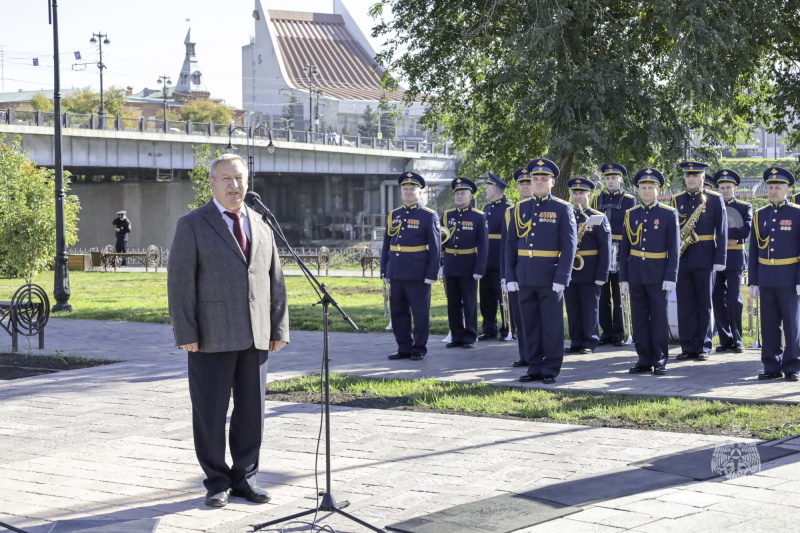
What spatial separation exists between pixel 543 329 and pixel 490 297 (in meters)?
3.97

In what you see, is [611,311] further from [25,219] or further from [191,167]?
[191,167]

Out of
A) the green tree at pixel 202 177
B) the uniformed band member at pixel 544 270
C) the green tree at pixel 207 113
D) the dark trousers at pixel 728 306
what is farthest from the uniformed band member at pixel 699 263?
the green tree at pixel 207 113

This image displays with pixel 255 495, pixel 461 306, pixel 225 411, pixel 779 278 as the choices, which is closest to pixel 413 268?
pixel 461 306

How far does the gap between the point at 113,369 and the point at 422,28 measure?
11.8 meters

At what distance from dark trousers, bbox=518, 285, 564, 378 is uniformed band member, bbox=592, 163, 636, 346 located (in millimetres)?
3068

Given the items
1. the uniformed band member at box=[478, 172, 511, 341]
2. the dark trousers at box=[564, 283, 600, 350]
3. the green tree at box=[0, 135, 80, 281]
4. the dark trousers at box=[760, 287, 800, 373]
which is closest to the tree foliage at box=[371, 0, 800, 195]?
the uniformed band member at box=[478, 172, 511, 341]

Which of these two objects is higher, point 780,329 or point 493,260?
point 493,260

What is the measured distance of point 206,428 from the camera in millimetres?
6164

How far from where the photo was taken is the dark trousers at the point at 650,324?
11.0m

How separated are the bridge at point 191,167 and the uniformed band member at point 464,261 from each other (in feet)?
42.7

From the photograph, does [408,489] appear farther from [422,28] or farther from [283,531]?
[422,28]

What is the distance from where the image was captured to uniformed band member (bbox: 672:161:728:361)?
1224 cm

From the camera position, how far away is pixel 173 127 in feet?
171

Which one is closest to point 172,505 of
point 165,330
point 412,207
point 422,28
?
point 412,207
